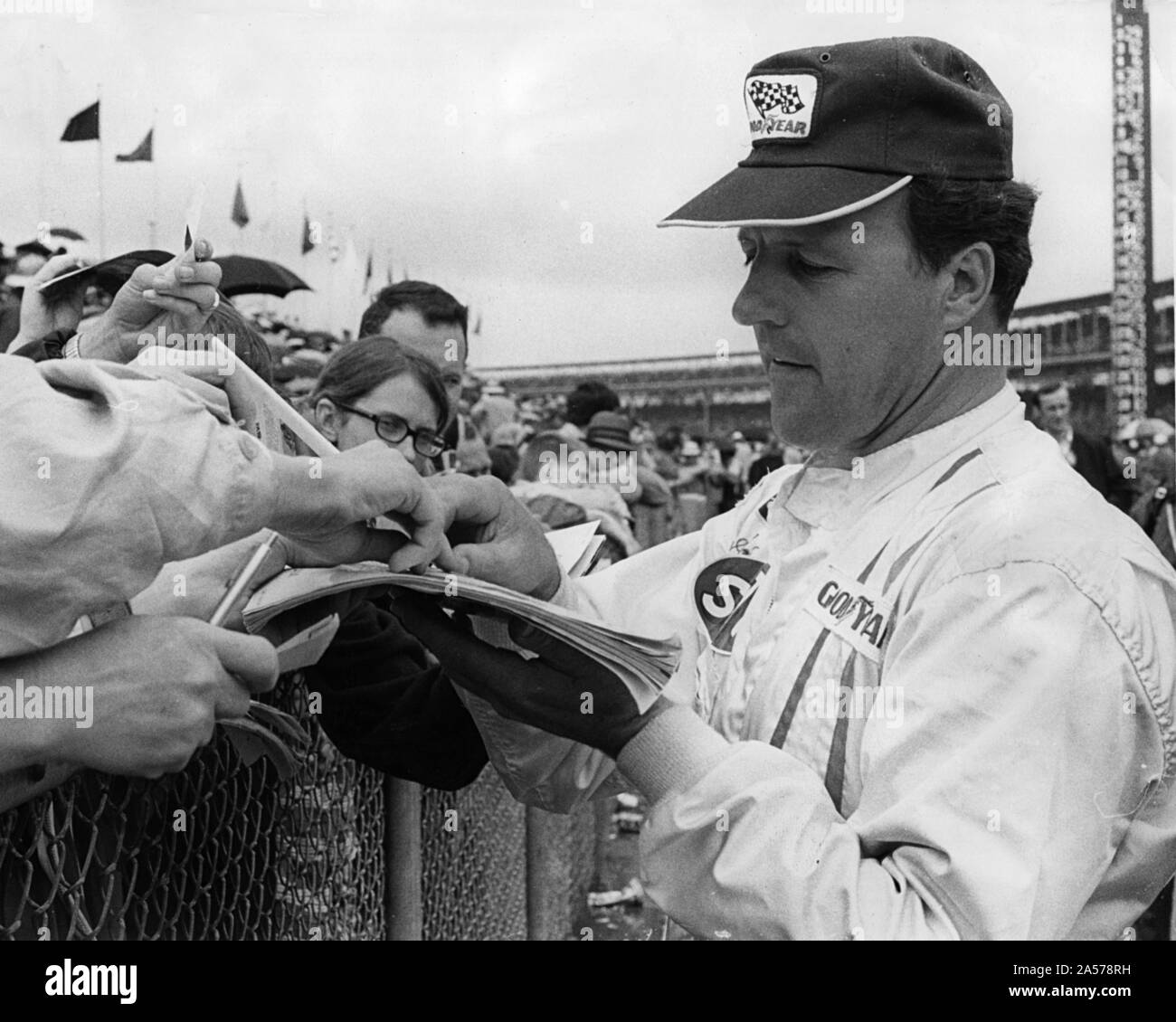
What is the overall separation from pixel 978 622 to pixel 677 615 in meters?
0.70

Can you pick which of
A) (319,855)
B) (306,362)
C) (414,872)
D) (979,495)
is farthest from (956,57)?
(306,362)

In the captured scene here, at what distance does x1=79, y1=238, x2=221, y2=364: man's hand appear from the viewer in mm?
2465

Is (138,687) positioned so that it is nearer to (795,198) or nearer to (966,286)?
(795,198)

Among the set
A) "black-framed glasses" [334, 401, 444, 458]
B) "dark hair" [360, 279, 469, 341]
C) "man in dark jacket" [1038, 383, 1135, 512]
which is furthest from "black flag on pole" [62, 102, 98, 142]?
"man in dark jacket" [1038, 383, 1135, 512]

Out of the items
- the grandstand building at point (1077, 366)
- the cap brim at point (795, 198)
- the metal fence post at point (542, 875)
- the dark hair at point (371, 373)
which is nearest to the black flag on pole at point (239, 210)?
the grandstand building at point (1077, 366)

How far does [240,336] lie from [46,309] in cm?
39

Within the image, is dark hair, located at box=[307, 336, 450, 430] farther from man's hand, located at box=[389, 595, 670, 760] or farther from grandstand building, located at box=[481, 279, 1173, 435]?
grandstand building, located at box=[481, 279, 1173, 435]

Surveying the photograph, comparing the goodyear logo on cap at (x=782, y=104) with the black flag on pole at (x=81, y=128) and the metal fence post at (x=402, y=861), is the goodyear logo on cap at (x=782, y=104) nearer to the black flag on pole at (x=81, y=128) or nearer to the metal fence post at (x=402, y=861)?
the metal fence post at (x=402, y=861)

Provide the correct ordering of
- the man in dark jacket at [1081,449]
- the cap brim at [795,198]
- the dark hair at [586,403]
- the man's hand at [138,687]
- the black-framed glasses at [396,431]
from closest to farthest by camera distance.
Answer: the man's hand at [138,687] → the cap brim at [795,198] → the black-framed glasses at [396,431] → the dark hair at [586,403] → the man in dark jacket at [1081,449]

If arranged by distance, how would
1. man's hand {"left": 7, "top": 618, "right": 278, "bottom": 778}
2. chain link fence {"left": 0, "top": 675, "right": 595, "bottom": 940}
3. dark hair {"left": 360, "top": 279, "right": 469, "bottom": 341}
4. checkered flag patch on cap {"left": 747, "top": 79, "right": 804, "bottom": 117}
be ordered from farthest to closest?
1. dark hair {"left": 360, "top": 279, "right": 469, "bottom": 341}
2. checkered flag patch on cap {"left": 747, "top": 79, "right": 804, "bottom": 117}
3. chain link fence {"left": 0, "top": 675, "right": 595, "bottom": 940}
4. man's hand {"left": 7, "top": 618, "right": 278, "bottom": 778}

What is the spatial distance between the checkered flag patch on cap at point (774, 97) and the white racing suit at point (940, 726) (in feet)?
1.68

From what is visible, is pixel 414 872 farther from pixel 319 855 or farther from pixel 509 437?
pixel 509 437

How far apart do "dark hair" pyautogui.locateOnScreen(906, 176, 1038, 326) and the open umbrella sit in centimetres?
450

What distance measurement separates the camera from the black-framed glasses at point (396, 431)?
340 cm
